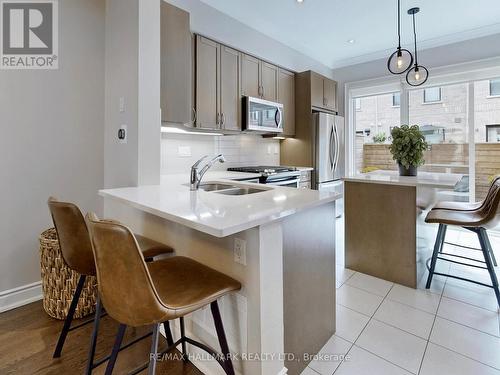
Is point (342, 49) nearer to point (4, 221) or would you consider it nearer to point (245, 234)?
point (245, 234)

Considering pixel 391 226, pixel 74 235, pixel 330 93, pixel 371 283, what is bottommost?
pixel 371 283

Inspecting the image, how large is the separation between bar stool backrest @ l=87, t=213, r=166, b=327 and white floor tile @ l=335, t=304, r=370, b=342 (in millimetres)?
1334

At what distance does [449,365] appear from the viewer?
148 cm

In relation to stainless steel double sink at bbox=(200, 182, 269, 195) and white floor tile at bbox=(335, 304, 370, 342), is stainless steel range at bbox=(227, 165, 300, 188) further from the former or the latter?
white floor tile at bbox=(335, 304, 370, 342)

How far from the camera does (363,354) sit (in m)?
1.58

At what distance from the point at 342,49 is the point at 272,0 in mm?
1932

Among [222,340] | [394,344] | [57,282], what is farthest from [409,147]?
[57,282]

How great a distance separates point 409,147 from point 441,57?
2.57 m

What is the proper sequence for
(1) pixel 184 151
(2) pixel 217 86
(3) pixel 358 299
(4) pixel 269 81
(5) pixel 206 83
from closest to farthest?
1. (3) pixel 358 299
2. (5) pixel 206 83
3. (2) pixel 217 86
4. (1) pixel 184 151
5. (4) pixel 269 81

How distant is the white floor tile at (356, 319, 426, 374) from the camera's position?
5.01ft

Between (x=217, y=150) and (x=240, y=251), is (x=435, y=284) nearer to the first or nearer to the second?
(x=240, y=251)

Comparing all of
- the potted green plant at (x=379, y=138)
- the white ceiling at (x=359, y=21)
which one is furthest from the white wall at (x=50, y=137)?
the potted green plant at (x=379, y=138)

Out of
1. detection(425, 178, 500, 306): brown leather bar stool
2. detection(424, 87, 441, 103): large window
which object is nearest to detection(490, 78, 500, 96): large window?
Answer: detection(424, 87, 441, 103): large window

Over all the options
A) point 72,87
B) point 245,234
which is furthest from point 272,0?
point 245,234
